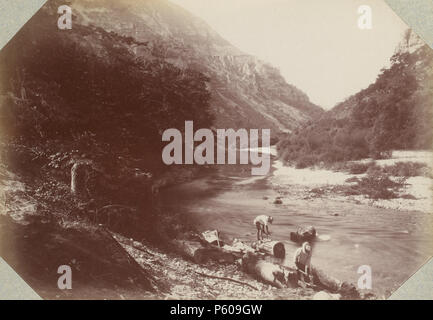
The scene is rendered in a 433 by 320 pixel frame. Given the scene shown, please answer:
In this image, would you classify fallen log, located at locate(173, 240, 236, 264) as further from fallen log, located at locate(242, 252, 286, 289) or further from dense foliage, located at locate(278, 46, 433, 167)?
dense foliage, located at locate(278, 46, 433, 167)

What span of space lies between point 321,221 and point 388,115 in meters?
0.93

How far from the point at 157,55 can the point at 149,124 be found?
1.75ft

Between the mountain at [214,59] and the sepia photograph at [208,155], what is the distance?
15 millimetres

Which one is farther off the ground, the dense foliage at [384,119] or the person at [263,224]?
the dense foliage at [384,119]

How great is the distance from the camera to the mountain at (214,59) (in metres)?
3.83

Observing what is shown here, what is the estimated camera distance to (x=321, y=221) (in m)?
3.82

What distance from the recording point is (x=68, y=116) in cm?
385

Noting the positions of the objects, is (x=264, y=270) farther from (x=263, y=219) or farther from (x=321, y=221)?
(x=321, y=221)

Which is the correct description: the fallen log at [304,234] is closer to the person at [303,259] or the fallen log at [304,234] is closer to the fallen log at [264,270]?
the person at [303,259]

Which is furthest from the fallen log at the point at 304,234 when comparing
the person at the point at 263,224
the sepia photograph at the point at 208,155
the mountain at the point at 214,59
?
the mountain at the point at 214,59

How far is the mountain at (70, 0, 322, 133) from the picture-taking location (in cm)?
383

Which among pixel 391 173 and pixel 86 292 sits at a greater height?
pixel 391 173
